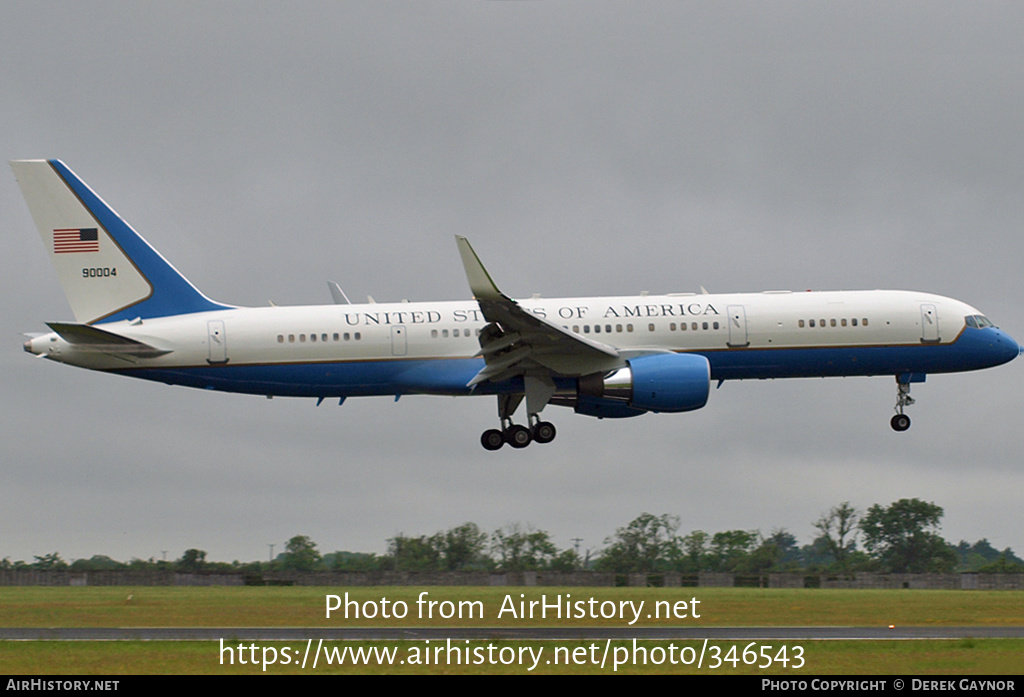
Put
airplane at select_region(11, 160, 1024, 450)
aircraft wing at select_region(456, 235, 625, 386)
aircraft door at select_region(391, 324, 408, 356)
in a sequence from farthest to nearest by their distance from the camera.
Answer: aircraft door at select_region(391, 324, 408, 356) → airplane at select_region(11, 160, 1024, 450) → aircraft wing at select_region(456, 235, 625, 386)

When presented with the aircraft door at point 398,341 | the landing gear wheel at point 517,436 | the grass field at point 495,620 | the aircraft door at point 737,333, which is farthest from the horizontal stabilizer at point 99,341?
the aircraft door at point 737,333

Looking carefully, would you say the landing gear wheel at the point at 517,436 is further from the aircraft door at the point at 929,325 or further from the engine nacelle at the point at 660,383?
the aircraft door at the point at 929,325

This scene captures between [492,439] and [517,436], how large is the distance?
3.15ft

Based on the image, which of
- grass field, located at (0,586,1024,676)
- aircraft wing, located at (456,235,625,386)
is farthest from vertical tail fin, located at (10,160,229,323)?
grass field, located at (0,586,1024,676)

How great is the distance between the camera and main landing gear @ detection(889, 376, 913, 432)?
44812 mm

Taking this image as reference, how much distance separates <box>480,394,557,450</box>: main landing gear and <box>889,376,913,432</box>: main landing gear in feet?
43.3

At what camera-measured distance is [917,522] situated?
253ft

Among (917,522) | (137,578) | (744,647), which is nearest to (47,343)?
(137,578)

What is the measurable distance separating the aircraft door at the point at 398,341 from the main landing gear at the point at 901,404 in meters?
18.4

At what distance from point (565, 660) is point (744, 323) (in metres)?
17.6

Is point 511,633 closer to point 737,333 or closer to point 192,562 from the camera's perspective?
point 737,333

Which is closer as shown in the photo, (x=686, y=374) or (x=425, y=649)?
(x=425, y=649)

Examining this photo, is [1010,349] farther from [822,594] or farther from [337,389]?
[337,389]

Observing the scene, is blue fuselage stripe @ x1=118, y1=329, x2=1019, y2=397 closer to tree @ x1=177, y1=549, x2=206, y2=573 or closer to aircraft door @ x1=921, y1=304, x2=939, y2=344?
aircraft door @ x1=921, y1=304, x2=939, y2=344
